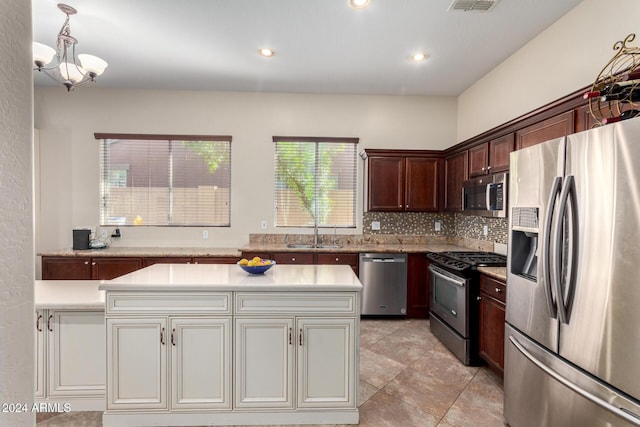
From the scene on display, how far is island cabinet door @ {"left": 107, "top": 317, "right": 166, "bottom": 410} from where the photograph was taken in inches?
78.5

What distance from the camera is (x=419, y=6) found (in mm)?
2582

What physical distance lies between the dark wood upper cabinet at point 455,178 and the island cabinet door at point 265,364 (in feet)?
9.39

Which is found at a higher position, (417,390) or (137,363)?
(137,363)

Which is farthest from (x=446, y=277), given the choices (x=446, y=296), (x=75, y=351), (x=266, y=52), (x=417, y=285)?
(x=75, y=351)

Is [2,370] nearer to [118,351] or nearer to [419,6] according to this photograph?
[118,351]

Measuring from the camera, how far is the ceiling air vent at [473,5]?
2494mm

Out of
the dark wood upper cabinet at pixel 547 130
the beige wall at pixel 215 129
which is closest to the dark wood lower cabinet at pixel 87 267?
the beige wall at pixel 215 129

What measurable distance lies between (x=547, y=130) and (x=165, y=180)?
14.8ft

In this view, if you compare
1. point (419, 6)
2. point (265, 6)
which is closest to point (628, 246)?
point (419, 6)

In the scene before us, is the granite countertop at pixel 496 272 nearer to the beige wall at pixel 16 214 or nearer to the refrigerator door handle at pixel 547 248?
the refrigerator door handle at pixel 547 248

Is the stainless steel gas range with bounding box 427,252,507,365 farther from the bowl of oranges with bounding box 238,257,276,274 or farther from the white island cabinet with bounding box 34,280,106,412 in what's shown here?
the white island cabinet with bounding box 34,280,106,412

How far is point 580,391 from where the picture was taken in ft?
4.81

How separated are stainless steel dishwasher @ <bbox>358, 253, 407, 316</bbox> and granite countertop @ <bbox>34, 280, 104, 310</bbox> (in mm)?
2819

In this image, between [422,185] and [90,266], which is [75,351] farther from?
[422,185]
